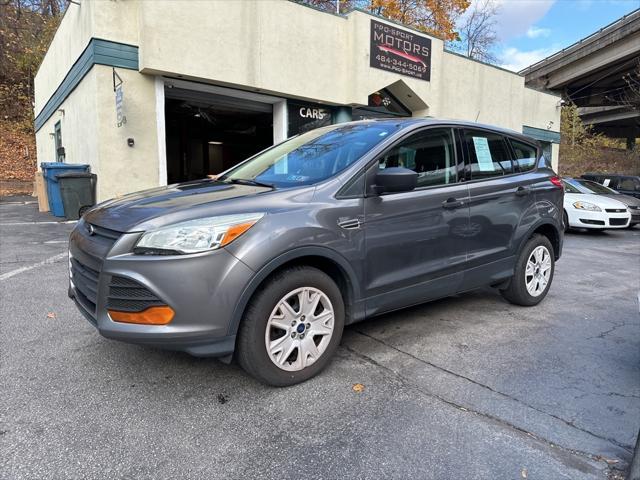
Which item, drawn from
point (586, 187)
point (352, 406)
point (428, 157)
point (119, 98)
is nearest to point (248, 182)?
point (428, 157)

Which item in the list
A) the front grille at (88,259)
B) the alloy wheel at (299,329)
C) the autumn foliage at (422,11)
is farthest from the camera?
the autumn foliage at (422,11)

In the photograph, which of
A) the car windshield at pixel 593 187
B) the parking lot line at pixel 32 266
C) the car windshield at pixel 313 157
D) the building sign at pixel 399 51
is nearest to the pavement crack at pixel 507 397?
the car windshield at pixel 313 157

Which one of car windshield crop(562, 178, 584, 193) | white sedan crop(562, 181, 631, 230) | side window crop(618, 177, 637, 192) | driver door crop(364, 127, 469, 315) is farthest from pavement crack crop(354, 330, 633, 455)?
side window crop(618, 177, 637, 192)

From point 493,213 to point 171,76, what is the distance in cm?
861

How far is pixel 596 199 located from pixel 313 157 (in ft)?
33.3

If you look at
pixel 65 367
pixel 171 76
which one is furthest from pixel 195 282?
pixel 171 76

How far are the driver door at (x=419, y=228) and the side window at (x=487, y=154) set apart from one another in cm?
21

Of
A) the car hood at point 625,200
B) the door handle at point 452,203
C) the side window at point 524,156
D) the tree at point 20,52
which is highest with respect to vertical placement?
the tree at point 20,52

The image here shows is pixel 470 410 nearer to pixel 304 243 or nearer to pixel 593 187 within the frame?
pixel 304 243

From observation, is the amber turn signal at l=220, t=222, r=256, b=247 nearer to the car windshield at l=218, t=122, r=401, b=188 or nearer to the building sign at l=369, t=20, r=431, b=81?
the car windshield at l=218, t=122, r=401, b=188

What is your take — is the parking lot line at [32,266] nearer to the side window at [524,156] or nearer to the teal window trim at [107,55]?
the teal window trim at [107,55]

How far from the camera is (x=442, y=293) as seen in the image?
3.75 m

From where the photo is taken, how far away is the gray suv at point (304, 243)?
2.51 m

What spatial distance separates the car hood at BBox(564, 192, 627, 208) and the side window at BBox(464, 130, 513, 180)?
802 cm
